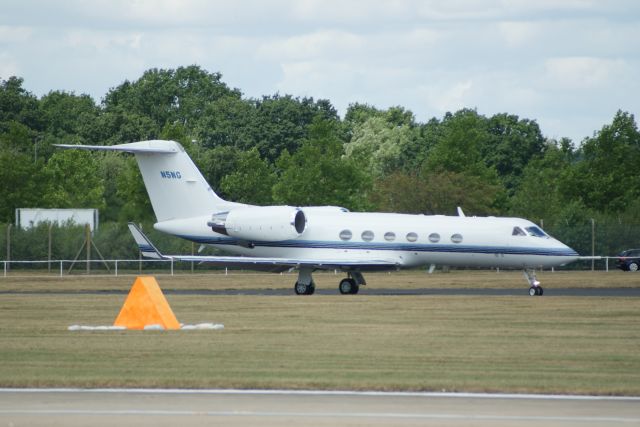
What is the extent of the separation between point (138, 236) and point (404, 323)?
1185 cm

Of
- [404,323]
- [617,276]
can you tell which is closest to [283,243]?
[404,323]

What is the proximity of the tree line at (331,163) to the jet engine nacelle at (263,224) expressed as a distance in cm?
2276

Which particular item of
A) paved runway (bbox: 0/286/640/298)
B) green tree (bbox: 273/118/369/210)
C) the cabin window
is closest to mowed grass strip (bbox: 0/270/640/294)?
paved runway (bbox: 0/286/640/298)

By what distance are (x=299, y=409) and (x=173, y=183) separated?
79.6 feet

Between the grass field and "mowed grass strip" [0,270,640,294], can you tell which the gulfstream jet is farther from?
the grass field

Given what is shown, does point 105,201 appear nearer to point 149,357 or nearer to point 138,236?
point 138,236

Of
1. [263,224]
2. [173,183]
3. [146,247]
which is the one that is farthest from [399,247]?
[173,183]

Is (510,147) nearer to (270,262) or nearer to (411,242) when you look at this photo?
(411,242)

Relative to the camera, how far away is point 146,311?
22953 millimetres

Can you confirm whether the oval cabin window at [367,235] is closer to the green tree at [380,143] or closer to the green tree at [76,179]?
the green tree at [76,179]

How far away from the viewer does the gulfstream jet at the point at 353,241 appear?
1346 inches

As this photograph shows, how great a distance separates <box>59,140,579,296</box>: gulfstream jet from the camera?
3419cm

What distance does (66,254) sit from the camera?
53188mm

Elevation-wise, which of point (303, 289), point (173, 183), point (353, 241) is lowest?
point (303, 289)
